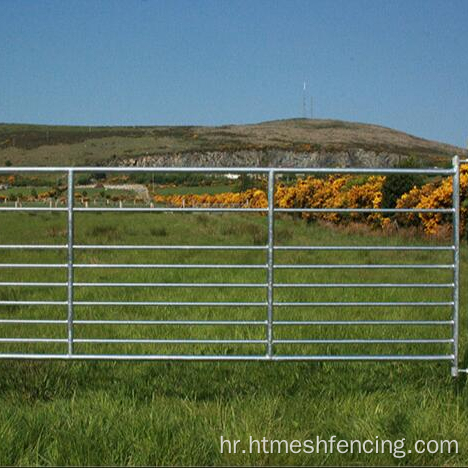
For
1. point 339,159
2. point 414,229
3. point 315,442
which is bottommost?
point 315,442

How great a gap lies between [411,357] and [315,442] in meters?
1.29

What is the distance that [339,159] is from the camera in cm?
3650

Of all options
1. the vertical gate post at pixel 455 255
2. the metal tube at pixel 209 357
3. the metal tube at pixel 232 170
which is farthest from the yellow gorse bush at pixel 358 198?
the vertical gate post at pixel 455 255

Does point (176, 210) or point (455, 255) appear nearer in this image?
point (176, 210)

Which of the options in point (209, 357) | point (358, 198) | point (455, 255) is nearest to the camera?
point (209, 357)

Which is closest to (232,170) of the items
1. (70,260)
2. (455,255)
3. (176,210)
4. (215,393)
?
(176,210)

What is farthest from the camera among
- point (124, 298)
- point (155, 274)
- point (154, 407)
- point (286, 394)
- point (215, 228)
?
point (215, 228)

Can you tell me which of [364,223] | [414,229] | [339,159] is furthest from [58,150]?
[414,229]

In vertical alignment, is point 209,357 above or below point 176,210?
below

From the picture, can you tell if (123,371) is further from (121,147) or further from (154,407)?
(121,147)

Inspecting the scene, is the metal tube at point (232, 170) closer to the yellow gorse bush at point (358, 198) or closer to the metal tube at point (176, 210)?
the metal tube at point (176, 210)

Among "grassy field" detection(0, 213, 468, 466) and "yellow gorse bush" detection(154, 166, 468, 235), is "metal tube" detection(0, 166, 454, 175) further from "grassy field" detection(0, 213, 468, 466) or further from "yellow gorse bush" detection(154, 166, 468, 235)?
"yellow gorse bush" detection(154, 166, 468, 235)

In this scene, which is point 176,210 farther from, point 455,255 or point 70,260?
point 455,255

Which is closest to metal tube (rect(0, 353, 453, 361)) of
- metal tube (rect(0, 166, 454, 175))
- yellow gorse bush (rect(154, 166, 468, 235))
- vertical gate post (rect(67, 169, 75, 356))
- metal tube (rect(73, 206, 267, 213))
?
vertical gate post (rect(67, 169, 75, 356))
